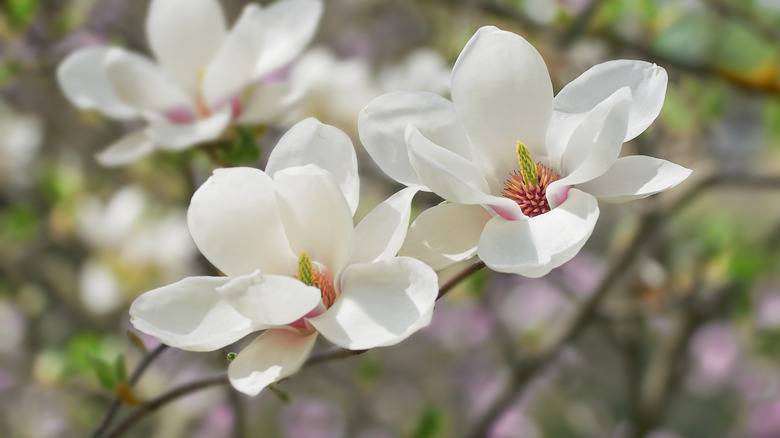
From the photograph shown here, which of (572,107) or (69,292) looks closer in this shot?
(572,107)

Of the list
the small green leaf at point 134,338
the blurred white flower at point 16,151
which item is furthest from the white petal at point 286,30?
the blurred white flower at point 16,151

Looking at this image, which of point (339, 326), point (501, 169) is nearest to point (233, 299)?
point (339, 326)

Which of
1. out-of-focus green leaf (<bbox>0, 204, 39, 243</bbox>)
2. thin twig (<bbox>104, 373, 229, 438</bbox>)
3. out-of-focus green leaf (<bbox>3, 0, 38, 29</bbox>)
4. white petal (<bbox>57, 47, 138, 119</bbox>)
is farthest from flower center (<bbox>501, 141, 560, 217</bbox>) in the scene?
out-of-focus green leaf (<bbox>0, 204, 39, 243</bbox>)

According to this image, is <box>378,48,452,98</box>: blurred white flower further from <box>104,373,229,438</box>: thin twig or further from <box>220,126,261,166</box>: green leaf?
<box>104,373,229,438</box>: thin twig

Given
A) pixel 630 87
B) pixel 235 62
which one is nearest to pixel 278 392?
pixel 630 87

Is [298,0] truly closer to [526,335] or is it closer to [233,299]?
[233,299]

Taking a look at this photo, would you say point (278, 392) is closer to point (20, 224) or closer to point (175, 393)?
point (175, 393)
